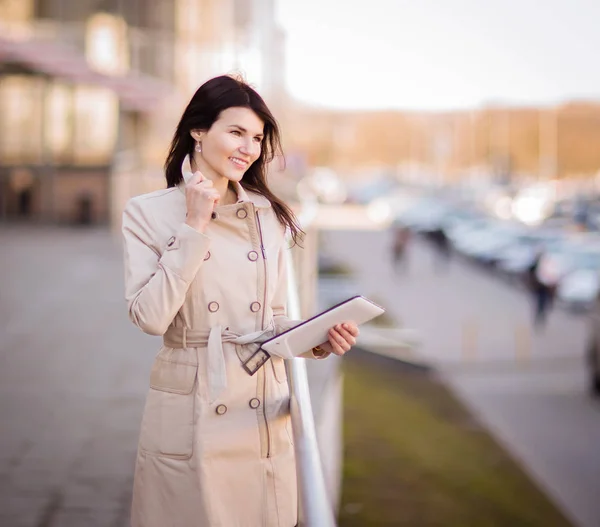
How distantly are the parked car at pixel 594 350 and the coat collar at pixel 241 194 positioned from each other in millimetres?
12935

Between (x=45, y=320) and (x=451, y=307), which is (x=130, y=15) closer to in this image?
(x=451, y=307)

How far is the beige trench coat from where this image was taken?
244 cm

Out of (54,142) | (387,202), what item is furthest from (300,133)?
(54,142)

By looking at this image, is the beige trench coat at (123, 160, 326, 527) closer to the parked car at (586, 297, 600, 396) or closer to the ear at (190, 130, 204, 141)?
the ear at (190, 130, 204, 141)

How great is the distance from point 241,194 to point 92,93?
23.9 metres

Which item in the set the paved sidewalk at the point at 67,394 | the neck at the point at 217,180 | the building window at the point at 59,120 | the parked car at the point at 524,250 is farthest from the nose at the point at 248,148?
the parked car at the point at 524,250

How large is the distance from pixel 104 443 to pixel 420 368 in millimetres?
10766

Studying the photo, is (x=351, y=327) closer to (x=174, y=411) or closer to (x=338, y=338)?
(x=338, y=338)

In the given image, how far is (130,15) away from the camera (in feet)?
102

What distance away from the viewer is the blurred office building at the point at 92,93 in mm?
23281

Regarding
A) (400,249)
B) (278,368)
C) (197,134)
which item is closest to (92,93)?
(400,249)

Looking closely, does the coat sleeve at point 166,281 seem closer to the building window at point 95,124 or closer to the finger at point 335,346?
the finger at point 335,346

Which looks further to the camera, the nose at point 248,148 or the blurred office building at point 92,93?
the blurred office building at point 92,93

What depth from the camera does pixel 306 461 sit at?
2227 millimetres
